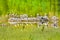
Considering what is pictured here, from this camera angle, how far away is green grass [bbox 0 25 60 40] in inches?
45.1

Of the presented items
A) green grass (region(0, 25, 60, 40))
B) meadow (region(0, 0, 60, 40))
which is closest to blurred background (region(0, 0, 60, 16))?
meadow (region(0, 0, 60, 40))

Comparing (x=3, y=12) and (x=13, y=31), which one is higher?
(x=3, y=12)

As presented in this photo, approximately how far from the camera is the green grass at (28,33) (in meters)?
1.14

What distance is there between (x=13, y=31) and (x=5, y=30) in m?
0.07

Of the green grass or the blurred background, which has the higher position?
the blurred background

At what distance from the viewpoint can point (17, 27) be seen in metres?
1.17

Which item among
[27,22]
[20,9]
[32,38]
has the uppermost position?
[20,9]

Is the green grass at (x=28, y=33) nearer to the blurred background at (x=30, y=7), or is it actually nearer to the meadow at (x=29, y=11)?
the meadow at (x=29, y=11)

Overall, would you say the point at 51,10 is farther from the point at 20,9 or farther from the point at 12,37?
the point at 12,37

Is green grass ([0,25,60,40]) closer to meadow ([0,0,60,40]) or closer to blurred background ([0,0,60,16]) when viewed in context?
meadow ([0,0,60,40])

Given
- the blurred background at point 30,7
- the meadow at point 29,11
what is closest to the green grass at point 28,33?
the meadow at point 29,11

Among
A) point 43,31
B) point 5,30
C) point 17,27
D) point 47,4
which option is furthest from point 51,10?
point 5,30

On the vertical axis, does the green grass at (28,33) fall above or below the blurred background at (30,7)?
below

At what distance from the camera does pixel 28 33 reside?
3.81 ft
